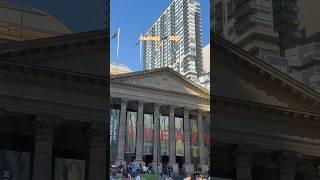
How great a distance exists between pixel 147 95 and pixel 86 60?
5.11m

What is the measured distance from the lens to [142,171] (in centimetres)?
1753

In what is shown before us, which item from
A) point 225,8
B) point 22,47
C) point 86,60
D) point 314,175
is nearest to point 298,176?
point 314,175

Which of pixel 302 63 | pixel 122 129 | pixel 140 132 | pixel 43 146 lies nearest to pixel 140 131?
pixel 140 132

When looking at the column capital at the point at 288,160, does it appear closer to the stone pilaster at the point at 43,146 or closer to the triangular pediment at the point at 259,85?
the triangular pediment at the point at 259,85

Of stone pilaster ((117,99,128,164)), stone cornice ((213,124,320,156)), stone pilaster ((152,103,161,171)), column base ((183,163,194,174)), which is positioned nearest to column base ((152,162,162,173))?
stone pilaster ((152,103,161,171))

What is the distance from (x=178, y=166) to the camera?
19609 mm

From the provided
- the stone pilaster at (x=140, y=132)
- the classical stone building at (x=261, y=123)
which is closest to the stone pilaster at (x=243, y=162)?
the classical stone building at (x=261, y=123)

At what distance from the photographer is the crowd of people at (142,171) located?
54.1 ft

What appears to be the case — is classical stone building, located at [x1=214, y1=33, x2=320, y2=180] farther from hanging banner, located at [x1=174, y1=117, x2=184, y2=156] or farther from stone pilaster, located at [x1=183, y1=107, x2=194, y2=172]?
hanging banner, located at [x1=174, y1=117, x2=184, y2=156]

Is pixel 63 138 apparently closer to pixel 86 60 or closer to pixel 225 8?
pixel 86 60

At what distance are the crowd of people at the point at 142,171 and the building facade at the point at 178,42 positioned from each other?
3.43m

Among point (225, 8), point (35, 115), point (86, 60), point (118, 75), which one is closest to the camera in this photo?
point (35, 115)

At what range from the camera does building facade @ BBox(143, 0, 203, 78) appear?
63.5 ft

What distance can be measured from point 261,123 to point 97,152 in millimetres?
4507
